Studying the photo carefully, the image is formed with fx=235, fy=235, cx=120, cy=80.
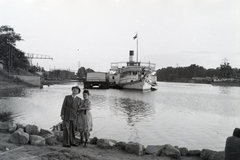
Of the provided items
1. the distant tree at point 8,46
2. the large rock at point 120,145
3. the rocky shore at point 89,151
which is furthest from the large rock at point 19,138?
the distant tree at point 8,46

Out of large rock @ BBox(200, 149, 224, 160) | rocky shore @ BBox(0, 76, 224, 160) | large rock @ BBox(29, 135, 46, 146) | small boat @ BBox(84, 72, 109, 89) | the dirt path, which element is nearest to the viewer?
the dirt path

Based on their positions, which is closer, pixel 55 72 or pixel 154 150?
pixel 154 150

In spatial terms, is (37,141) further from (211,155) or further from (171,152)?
(211,155)

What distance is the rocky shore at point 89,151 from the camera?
5551 mm

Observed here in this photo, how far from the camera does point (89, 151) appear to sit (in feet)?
20.5

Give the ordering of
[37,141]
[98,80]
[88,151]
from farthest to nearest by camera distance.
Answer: [98,80]
[37,141]
[88,151]

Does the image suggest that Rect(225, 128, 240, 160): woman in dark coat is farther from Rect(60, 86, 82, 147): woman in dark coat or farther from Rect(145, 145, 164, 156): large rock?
Rect(60, 86, 82, 147): woman in dark coat

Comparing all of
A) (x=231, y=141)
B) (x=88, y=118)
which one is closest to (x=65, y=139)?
(x=88, y=118)

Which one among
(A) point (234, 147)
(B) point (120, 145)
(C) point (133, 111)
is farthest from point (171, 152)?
(C) point (133, 111)

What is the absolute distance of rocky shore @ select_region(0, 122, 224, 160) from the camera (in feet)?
18.2

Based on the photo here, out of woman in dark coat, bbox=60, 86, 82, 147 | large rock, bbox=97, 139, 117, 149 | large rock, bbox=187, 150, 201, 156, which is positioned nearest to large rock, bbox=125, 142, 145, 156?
large rock, bbox=97, 139, 117, 149

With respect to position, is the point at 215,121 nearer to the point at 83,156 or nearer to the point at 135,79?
the point at 83,156

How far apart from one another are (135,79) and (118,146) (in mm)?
46635

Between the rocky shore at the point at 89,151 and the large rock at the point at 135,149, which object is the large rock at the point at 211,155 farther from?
the large rock at the point at 135,149
